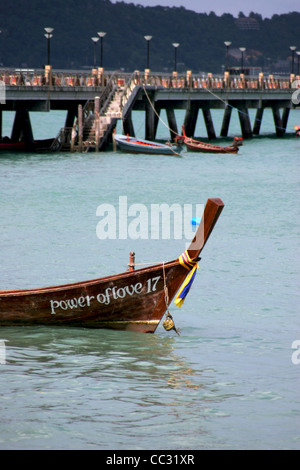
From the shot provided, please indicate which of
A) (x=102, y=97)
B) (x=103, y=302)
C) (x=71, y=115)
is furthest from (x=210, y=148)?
(x=103, y=302)

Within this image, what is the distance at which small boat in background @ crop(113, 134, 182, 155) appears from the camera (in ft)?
170

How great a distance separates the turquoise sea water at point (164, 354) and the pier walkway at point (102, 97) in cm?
1752

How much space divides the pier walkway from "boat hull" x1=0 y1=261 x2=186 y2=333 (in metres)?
32.3

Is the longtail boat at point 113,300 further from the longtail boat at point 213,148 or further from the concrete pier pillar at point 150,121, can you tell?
the concrete pier pillar at point 150,121

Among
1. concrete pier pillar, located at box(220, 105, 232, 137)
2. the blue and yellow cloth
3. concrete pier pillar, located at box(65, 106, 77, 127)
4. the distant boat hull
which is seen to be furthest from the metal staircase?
the blue and yellow cloth

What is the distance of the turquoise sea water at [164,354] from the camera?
10.7m

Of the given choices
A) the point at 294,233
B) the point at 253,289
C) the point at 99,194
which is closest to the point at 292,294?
the point at 253,289

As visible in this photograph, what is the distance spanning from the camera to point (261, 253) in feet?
76.2

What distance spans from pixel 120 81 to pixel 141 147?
5.04 m

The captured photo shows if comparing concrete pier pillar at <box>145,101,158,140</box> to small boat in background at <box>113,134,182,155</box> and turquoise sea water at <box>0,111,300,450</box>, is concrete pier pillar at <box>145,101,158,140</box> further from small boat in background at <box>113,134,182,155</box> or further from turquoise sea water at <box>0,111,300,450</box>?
turquoise sea water at <box>0,111,300,450</box>

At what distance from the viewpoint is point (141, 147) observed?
5191 centimetres

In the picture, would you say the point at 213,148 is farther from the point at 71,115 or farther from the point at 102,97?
the point at 71,115

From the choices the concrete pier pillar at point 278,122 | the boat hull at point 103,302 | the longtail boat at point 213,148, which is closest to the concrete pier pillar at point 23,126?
the longtail boat at point 213,148

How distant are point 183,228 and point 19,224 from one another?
5276 millimetres
